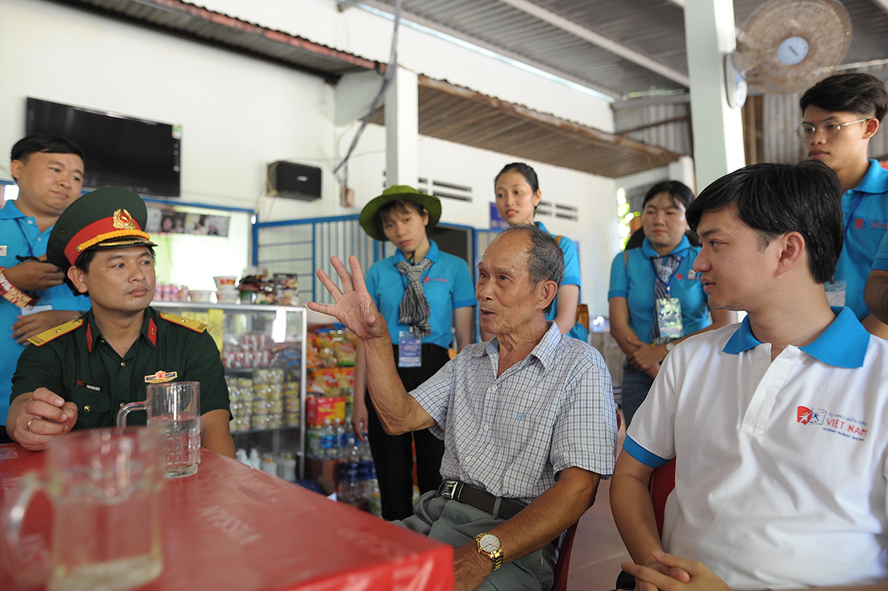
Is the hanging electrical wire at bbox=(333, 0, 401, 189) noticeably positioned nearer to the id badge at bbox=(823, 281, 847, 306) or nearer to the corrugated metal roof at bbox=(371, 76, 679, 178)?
the corrugated metal roof at bbox=(371, 76, 679, 178)

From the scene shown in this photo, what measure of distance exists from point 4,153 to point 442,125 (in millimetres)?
4098

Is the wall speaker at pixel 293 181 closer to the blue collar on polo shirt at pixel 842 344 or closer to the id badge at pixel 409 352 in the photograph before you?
the id badge at pixel 409 352

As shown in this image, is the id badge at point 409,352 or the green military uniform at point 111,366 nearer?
the green military uniform at point 111,366

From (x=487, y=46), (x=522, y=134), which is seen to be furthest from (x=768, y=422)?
(x=487, y=46)

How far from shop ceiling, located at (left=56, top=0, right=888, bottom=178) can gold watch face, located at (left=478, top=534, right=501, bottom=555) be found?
14.9 feet

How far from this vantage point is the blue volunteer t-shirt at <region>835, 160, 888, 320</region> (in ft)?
6.36

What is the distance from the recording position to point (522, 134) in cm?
725

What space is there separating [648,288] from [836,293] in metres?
0.92

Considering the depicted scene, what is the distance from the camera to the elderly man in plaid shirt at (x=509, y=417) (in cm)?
137

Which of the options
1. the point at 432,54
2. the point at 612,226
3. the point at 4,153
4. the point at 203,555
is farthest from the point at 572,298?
the point at 612,226

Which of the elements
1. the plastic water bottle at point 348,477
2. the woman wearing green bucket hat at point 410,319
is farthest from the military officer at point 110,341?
the plastic water bottle at point 348,477

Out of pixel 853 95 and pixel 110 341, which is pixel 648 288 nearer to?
pixel 853 95

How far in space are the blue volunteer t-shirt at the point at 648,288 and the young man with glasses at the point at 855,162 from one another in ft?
2.02

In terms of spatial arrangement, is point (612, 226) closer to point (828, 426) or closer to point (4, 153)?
point (4, 153)
